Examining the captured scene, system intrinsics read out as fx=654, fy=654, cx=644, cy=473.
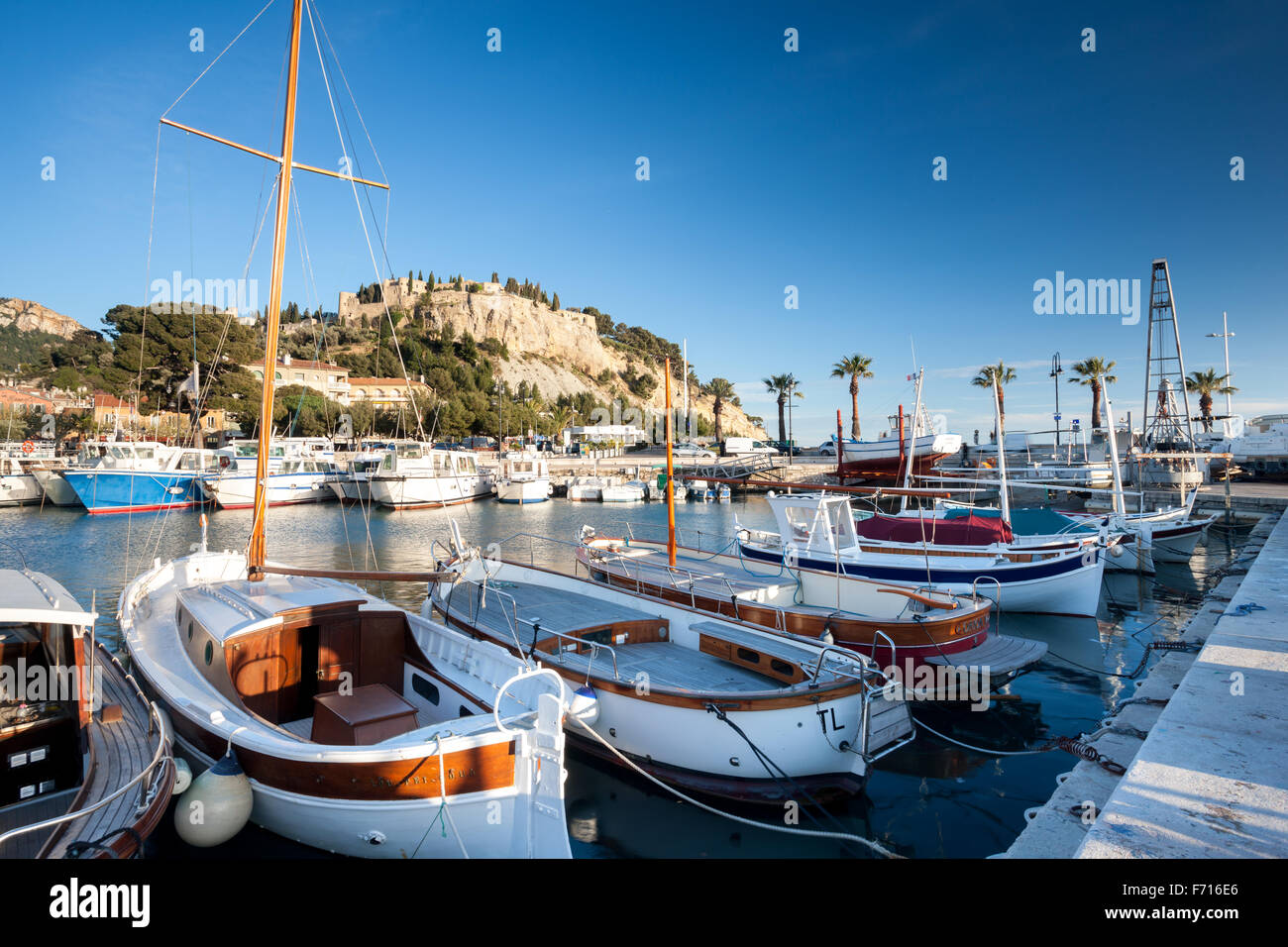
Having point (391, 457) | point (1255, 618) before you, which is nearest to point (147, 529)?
point (391, 457)

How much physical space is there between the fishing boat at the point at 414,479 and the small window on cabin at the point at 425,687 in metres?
40.6

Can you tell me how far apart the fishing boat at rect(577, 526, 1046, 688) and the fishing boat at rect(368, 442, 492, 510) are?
36.9 meters

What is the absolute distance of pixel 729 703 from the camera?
7785 millimetres

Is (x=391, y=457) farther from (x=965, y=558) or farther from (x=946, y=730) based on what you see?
(x=946, y=730)

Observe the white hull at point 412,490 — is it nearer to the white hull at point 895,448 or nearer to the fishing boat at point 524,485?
the fishing boat at point 524,485

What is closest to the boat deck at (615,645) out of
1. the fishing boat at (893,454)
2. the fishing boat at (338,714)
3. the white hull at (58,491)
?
the fishing boat at (338,714)

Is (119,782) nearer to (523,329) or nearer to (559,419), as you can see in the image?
(559,419)

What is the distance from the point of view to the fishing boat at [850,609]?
10.9m

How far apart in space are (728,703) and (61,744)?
22.5 feet

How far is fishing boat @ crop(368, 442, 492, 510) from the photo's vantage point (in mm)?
49281

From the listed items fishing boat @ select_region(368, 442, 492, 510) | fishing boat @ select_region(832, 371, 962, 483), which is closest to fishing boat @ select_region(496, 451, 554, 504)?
fishing boat @ select_region(368, 442, 492, 510)

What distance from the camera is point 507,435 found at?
9106 centimetres
